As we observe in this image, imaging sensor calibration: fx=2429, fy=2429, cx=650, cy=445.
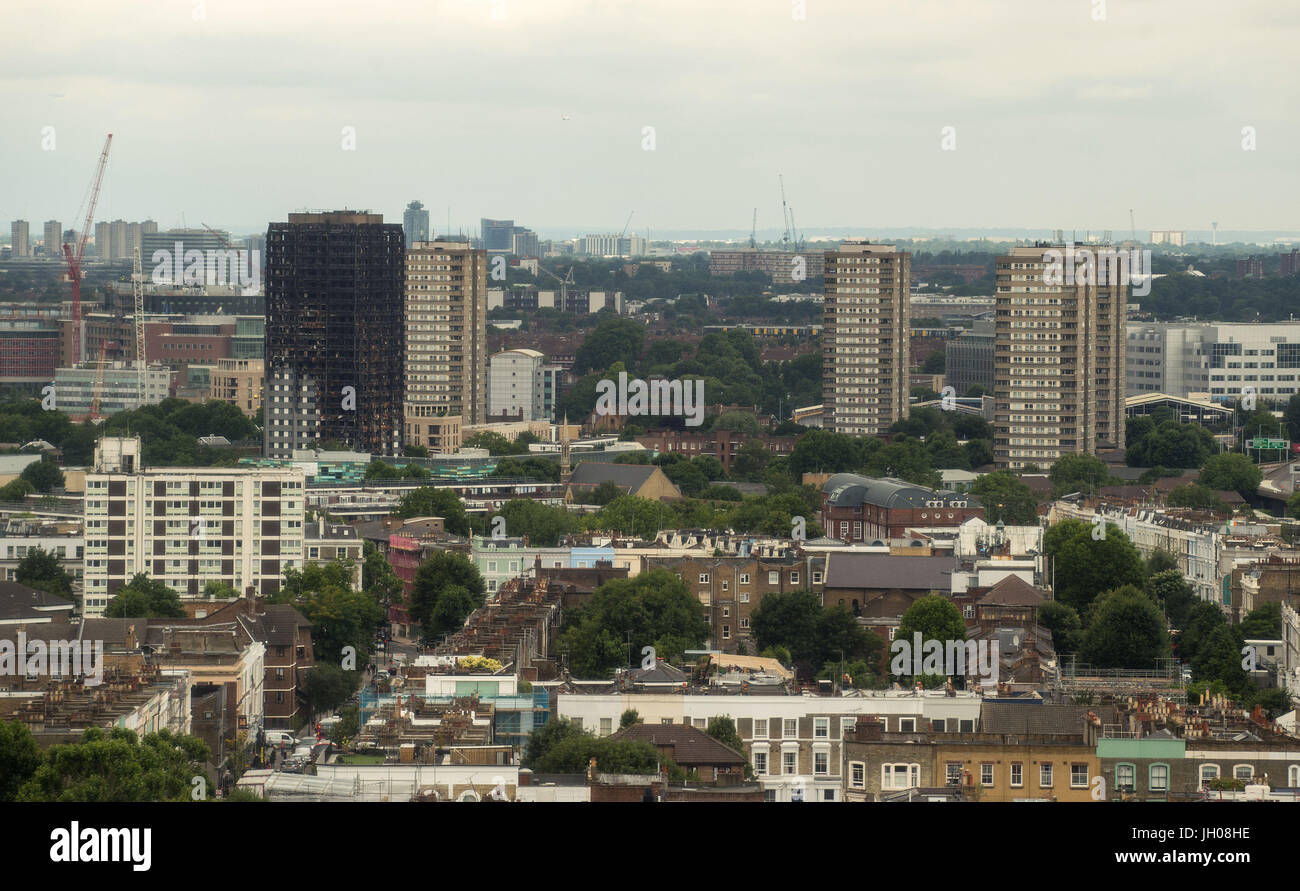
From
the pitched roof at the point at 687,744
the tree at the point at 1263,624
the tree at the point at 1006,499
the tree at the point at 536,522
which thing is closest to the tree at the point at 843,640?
the tree at the point at 1263,624

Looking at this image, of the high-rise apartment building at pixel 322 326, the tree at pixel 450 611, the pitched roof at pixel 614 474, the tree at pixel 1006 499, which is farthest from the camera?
the high-rise apartment building at pixel 322 326

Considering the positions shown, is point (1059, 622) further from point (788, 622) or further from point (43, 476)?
point (43, 476)

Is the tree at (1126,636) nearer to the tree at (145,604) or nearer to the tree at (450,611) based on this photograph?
the tree at (450,611)

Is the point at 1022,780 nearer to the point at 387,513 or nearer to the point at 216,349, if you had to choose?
the point at 387,513

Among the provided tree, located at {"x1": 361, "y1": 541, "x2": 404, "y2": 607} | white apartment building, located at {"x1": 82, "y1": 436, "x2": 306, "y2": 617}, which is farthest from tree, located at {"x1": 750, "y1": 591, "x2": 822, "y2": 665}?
white apartment building, located at {"x1": 82, "y1": 436, "x2": 306, "y2": 617}

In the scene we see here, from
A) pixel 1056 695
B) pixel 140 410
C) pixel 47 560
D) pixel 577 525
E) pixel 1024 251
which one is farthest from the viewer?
pixel 140 410
